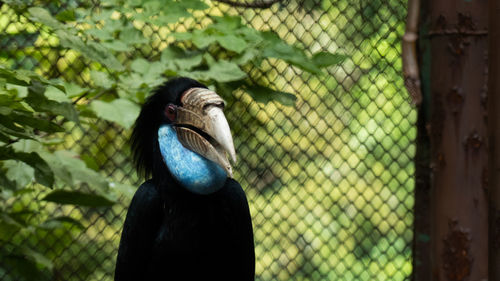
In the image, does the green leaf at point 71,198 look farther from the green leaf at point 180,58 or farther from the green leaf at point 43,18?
the green leaf at point 180,58

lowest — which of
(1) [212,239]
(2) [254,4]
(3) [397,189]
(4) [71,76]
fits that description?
(3) [397,189]

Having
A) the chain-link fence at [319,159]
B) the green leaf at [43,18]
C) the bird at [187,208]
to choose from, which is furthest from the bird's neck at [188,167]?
the chain-link fence at [319,159]

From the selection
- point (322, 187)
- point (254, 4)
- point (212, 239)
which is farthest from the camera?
point (322, 187)

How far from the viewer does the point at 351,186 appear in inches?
97.3

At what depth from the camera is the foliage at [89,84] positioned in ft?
4.13

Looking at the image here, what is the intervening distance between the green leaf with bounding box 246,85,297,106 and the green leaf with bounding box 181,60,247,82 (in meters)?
0.09

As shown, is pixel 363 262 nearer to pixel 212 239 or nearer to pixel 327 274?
pixel 327 274

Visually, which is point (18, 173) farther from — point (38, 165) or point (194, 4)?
point (194, 4)

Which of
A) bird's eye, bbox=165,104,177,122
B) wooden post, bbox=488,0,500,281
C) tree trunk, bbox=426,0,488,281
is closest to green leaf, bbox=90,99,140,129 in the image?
bird's eye, bbox=165,104,177,122

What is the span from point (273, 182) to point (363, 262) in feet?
1.46

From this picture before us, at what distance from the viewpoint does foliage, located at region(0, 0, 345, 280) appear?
126 cm

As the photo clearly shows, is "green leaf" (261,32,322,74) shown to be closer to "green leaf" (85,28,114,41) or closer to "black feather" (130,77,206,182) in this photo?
"black feather" (130,77,206,182)

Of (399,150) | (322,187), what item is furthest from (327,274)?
(399,150)

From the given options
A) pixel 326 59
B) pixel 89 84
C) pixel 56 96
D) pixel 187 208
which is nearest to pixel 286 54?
pixel 326 59
